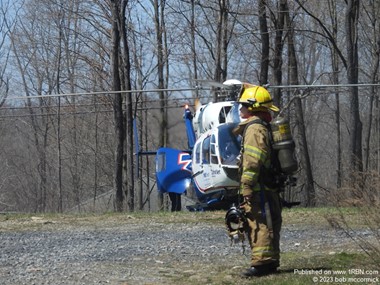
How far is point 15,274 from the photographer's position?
8.94 meters

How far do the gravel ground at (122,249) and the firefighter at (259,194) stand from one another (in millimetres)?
937

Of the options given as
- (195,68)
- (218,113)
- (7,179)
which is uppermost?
(195,68)

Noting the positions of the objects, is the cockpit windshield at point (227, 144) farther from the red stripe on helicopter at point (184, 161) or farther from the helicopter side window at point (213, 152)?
the red stripe on helicopter at point (184, 161)

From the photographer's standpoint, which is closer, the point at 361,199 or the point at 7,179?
the point at 361,199

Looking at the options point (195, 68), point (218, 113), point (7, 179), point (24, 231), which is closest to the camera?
point (24, 231)

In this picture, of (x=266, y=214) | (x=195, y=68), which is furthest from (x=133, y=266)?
(x=195, y=68)

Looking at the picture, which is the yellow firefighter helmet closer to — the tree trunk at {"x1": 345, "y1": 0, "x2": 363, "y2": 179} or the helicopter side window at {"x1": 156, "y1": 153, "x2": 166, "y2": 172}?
the helicopter side window at {"x1": 156, "y1": 153, "x2": 166, "y2": 172}

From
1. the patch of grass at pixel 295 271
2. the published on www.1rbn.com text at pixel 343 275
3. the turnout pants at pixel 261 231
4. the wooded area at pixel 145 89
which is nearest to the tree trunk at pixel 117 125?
the wooded area at pixel 145 89

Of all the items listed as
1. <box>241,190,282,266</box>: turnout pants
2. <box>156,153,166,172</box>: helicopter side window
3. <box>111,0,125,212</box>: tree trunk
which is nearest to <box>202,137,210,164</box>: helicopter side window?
<box>156,153,166,172</box>: helicopter side window

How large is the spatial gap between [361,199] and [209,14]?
3069 cm

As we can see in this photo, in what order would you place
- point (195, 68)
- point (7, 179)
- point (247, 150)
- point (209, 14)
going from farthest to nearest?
point (7, 179) < point (195, 68) < point (209, 14) < point (247, 150)

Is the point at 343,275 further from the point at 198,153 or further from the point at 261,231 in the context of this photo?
the point at 198,153

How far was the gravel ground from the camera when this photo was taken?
28.9ft

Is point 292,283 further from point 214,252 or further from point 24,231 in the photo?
point 24,231
